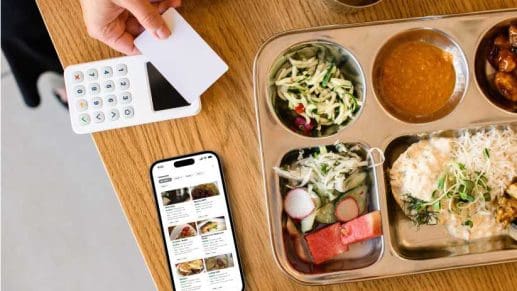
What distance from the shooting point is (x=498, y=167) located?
4.65ft

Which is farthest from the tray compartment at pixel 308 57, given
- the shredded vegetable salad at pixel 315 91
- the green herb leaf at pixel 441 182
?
the green herb leaf at pixel 441 182

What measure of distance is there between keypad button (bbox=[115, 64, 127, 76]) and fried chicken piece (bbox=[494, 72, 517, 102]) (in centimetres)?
92

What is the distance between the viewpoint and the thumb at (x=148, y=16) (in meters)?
1.28

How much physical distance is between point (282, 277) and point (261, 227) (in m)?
0.13

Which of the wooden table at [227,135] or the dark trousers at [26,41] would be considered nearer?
the wooden table at [227,135]

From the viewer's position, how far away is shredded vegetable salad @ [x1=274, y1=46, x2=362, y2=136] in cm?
141

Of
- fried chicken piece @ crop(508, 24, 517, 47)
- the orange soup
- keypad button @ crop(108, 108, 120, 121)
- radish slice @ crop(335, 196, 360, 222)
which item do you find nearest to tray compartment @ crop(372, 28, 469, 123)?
the orange soup

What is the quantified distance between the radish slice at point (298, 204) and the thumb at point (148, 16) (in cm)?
49

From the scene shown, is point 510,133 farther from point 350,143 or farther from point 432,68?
point 350,143

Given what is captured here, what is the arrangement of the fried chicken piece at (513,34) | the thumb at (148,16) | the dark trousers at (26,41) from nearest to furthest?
the thumb at (148,16), the fried chicken piece at (513,34), the dark trousers at (26,41)

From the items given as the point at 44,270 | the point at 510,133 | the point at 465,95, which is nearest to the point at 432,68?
the point at 465,95

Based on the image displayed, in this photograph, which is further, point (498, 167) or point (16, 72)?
point (16, 72)

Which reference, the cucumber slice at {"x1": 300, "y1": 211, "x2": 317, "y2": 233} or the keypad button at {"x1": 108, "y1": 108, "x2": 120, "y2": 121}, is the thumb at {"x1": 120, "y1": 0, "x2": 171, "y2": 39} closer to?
the keypad button at {"x1": 108, "y1": 108, "x2": 120, "y2": 121}

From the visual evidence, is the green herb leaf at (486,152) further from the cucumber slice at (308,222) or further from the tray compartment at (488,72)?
the cucumber slice at (308,222)
